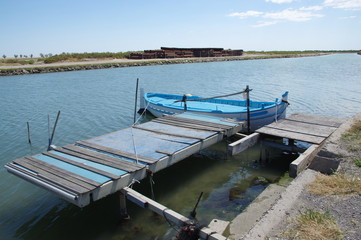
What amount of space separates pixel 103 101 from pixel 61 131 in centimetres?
920

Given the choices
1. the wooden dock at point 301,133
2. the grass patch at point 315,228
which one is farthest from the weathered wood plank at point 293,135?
the grass patch at point 315,228

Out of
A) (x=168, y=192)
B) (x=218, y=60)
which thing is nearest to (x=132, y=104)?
(x=168, y=192)

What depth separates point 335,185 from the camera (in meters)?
6.40

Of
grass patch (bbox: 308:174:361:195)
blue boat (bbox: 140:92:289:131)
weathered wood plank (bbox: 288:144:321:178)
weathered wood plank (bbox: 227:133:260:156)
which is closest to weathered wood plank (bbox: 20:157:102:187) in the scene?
weathered wood plank (bbox: 227:133:260:156)

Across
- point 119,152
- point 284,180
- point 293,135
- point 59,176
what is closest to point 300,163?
point 284,180

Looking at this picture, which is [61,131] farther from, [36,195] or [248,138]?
[248,138]

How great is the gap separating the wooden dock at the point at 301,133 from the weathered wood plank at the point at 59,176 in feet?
16.5

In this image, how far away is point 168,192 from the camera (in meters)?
9.44

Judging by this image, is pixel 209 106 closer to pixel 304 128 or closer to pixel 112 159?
pixel 304 128

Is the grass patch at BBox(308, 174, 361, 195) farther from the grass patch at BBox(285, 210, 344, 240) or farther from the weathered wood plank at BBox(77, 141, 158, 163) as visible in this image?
the weathered wood plank at BBox(77, 141, 158, 163)

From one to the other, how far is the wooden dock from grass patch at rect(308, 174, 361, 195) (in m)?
1.50

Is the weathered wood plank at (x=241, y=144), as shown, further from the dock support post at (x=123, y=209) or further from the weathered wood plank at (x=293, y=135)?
the dock support post at (x=123, y=209)

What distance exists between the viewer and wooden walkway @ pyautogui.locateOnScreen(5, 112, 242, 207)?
273 inches

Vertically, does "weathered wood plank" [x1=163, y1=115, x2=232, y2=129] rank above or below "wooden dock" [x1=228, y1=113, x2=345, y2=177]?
above
